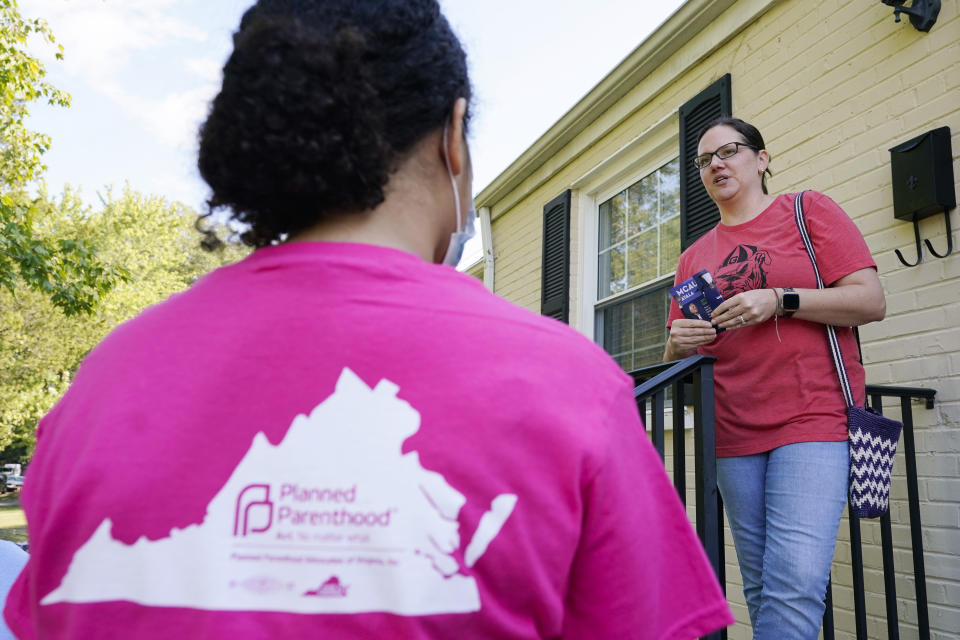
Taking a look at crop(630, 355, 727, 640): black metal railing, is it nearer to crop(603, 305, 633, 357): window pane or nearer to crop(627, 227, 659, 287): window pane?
crop(627, 227, 659, 287): window pane

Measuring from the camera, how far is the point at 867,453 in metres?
2.17

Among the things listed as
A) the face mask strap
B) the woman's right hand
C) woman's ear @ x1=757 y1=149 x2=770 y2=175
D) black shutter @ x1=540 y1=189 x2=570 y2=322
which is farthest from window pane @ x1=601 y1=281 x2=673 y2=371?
the face mask strap

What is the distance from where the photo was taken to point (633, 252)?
547cm

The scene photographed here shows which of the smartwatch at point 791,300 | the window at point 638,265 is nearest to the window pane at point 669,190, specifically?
the window at point 638,265

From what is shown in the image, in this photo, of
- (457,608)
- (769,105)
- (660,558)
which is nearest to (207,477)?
(457,608)

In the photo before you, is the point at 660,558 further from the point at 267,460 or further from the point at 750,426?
the point at 750,426

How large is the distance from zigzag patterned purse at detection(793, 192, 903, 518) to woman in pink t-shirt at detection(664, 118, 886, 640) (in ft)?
0.09

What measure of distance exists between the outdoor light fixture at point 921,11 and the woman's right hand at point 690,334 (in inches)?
66.0

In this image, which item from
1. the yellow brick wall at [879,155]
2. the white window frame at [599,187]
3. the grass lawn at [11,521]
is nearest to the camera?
the yellow brick wall at [879,155]

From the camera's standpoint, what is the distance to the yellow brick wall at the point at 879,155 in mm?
2846

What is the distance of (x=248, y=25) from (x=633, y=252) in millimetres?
4765

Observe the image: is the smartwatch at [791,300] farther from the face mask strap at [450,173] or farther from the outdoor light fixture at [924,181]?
the face mask strap at [450,173]

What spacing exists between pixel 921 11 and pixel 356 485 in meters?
3.27

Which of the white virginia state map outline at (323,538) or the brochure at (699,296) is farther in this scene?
the brochure at (699,296)
